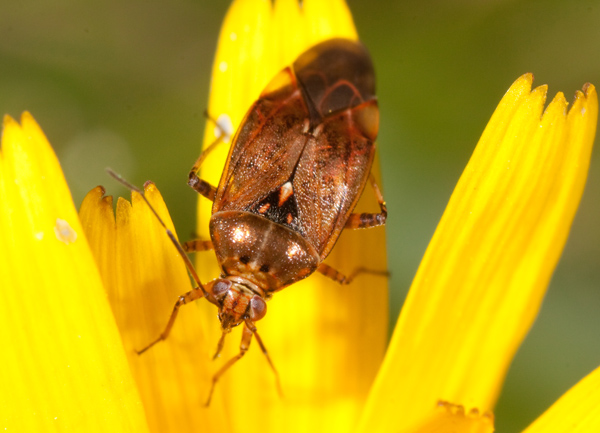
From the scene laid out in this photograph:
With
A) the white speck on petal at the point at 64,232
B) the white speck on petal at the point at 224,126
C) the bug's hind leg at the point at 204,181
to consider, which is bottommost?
the white speck on petal at the point at 64,232

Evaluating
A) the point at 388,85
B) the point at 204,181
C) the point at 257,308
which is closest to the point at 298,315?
→ the point at 257,308

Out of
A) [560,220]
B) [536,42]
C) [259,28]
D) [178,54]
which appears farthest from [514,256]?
[178,54]

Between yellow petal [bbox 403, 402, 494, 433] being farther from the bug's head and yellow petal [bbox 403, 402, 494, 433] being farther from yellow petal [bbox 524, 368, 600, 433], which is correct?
the bug's head

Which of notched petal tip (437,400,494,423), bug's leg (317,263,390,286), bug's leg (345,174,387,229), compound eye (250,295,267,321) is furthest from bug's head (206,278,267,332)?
notched petal tip (437,400,494,423)

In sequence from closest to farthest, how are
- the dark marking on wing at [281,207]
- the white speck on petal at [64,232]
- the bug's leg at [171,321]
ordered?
the white speck on petal at [64,232]
the bug's leg at [171,321]
the dark marking on wing at [281,207]

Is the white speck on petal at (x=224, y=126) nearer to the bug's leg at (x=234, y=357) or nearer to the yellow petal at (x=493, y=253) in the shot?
the bug's leg at (x=234, y=357)

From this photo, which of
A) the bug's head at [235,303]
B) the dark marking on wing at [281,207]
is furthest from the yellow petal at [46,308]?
the dark marking on wing at [281,207]
